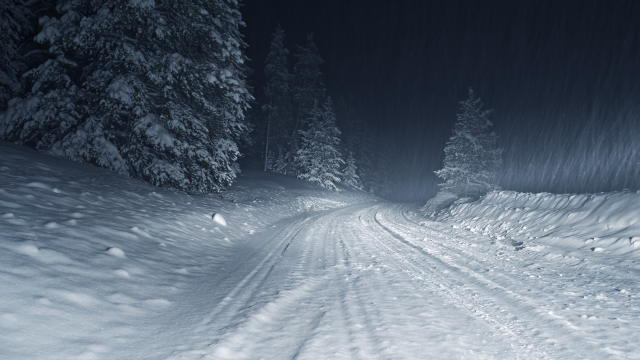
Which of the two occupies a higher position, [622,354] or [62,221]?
[622,354]

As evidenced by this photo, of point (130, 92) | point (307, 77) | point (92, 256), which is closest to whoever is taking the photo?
point (92, 256)

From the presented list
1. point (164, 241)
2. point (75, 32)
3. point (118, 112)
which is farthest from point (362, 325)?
point (75, 32)

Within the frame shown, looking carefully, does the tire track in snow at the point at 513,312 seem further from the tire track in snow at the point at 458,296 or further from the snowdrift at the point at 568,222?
the snowdrift at the point at 568,222

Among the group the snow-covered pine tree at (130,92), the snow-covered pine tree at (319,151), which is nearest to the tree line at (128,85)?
the snow-covered pine tree at (130,92)

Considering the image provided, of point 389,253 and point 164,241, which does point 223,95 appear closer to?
point 164,241

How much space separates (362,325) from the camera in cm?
361

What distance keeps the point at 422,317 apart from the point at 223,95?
1239cm

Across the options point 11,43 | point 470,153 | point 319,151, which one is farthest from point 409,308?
point 470,153

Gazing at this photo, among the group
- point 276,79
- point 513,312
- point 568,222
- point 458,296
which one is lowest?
point 458,296

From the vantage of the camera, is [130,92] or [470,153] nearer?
[130,92]

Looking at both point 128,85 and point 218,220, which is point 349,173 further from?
point 128,85

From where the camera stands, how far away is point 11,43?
13078 mm

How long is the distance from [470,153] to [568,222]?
24336 millimetres

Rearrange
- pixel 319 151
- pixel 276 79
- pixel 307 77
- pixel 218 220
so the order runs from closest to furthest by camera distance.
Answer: pixel 218 220 → pixel 276 79 → pixel 319 151 → pixel 307 77
